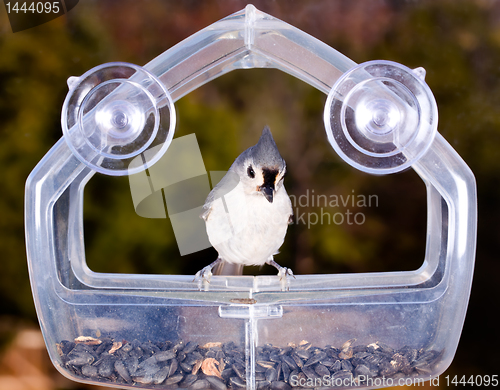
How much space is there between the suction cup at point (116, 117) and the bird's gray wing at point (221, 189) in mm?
251

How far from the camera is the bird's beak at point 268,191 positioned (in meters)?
1.21

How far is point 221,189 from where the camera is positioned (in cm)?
134

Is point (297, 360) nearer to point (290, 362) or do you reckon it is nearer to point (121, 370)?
point (290, 362)

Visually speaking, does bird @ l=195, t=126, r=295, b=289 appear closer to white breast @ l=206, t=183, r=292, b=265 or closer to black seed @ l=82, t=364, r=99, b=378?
white breast @ l=206, t=183, r=292, b=265

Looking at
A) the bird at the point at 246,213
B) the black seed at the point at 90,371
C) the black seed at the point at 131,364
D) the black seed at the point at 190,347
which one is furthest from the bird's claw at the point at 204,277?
the black seed at the point at 90,371

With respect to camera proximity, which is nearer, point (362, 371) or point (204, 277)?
point (362, 371)

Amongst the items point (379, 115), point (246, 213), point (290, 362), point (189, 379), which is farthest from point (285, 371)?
point (379, 115)

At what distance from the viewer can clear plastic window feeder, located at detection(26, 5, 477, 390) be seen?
44.0 inches

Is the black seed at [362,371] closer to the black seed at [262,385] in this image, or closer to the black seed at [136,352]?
the black seed at [262,385]

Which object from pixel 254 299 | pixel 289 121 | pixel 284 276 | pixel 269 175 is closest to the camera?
pixel 254 299

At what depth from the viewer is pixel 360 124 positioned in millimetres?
1148

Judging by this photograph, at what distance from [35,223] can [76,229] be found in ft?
0.60

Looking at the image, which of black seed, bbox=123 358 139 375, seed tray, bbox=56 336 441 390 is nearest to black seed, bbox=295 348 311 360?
seed tray, bbox=56 336 441 390

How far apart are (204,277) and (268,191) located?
328 millimetres
